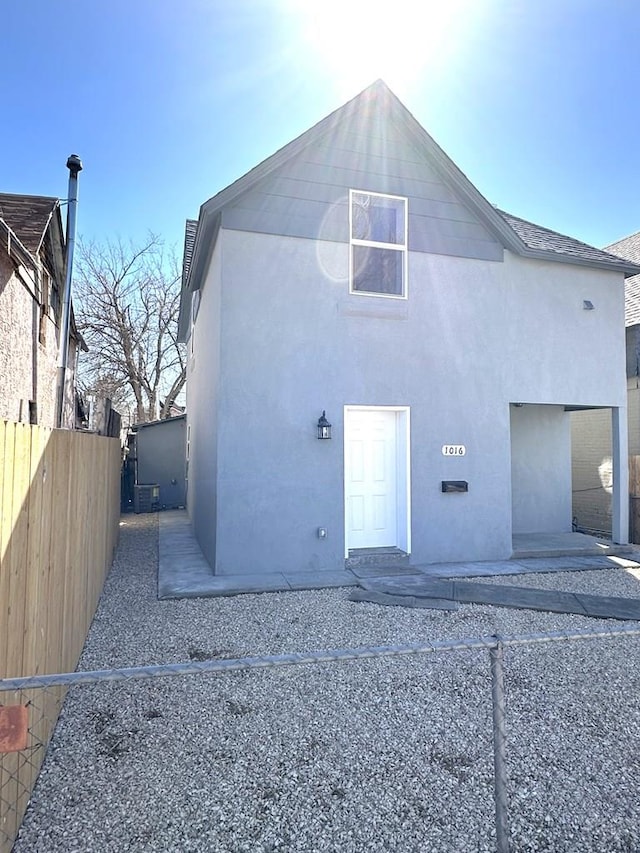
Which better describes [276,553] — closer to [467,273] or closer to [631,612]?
[631,612]

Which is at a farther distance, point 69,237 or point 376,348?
point 69,237

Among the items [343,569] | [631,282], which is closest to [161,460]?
[343,569]

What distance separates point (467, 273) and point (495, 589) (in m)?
5.26

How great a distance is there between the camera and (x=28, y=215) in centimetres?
908

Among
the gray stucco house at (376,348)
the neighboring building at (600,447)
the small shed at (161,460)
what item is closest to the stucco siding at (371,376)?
the gray stucco house at (376,348)

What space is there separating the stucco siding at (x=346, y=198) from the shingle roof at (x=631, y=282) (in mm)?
5285

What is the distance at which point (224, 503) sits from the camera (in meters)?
7.04

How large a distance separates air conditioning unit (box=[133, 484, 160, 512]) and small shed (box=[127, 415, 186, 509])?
0.62m

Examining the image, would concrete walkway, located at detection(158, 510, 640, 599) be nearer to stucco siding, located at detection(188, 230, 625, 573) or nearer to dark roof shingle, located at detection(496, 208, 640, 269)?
stucco siding, located at detection(188, 230, 625, 573)

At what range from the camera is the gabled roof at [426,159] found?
7.16 meters

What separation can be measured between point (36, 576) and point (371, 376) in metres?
5.86

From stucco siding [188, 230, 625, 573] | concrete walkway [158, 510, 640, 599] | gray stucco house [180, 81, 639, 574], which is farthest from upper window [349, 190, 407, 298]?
concrete walkway [158, 510, 640, 599]

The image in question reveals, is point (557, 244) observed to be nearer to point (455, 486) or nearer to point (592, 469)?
point (455, 486)

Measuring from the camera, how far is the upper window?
7938mm
